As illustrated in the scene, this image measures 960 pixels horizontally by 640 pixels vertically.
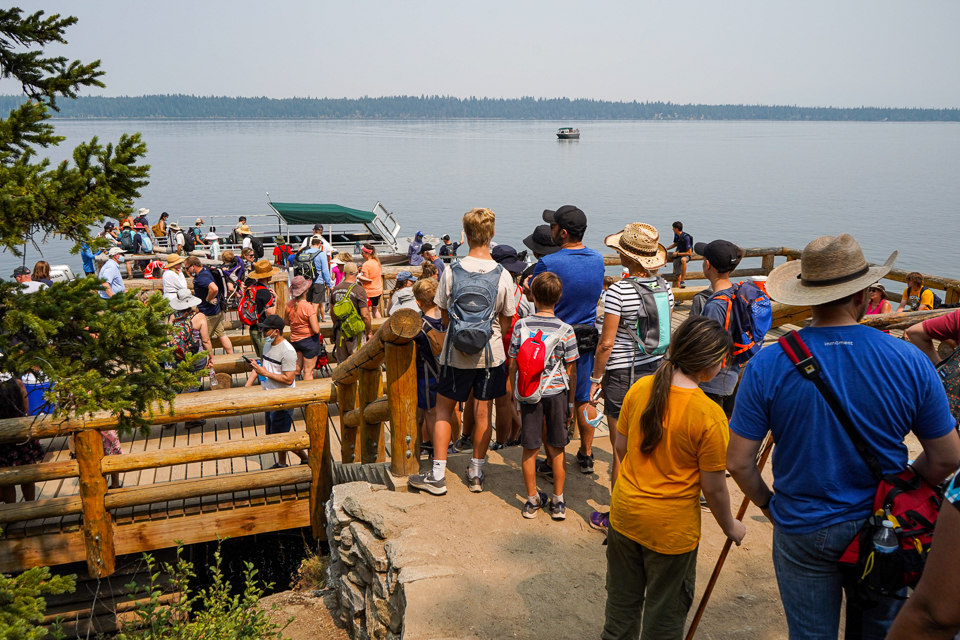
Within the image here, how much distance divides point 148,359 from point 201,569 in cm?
412

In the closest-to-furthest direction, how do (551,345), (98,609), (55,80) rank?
(55,80)
(551,345)
(98,609)

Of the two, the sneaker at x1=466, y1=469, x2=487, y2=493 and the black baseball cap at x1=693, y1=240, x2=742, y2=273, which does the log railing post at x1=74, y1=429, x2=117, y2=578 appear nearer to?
the sneaker at x1=466, y1=469, x2=487, y2=493

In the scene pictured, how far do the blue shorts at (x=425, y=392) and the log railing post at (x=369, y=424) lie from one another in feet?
1.23

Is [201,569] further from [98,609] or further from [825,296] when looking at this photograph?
[825,296]

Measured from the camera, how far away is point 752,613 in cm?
352

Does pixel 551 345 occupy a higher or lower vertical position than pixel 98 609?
higher

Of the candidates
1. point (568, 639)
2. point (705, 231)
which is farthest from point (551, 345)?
point (705, 231)

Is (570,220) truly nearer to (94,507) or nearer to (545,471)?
(545,471)

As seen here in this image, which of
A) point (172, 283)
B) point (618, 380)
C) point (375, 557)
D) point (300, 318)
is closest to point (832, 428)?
point (618, 380)

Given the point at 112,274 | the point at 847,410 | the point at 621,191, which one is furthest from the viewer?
the point at 621,191

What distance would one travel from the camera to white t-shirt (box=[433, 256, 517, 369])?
4230 millimetres

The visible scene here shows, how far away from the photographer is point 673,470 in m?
2.76

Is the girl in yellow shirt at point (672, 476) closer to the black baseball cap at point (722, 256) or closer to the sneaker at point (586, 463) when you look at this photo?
the black baseball cap at point (722, 256)

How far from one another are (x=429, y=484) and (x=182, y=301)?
15.0 ft
